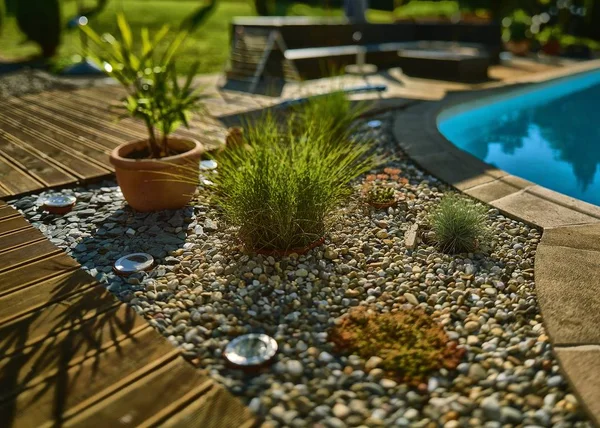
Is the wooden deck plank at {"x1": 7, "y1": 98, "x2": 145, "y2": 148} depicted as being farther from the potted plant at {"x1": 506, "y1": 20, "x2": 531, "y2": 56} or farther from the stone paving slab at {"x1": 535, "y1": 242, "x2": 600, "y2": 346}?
the potted plant at {"x1": 506, "y1": 20, "x2": 531, "y2": 56}

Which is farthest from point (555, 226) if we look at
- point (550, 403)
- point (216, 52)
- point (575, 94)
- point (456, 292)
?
point (216, 52)

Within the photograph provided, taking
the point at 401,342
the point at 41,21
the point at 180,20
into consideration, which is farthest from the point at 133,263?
the point at 180,20

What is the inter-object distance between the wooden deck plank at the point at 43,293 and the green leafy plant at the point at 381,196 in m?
1.73

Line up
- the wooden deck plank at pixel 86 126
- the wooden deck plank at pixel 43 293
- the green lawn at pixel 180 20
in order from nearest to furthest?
the wooden deck plank at pixel 43 293 < the wooden deck plank at pixel 86 126 < the green lawn at pixel 180 20

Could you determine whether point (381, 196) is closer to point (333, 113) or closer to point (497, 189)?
point (497, 189)

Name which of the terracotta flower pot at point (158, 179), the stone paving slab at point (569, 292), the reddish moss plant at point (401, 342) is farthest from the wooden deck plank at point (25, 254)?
the stone paving slab at point (569, 292)

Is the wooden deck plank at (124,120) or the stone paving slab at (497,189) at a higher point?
the wooden deck plank at (124,120)

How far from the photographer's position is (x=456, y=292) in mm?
2363

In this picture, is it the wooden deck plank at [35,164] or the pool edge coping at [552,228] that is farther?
the wooden deck plank at [35,164]

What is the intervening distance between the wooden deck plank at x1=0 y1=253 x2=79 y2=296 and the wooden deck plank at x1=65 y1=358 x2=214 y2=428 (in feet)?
3.11

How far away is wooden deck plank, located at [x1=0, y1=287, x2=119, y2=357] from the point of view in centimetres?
201

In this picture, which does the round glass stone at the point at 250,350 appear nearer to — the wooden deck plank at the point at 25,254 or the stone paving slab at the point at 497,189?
the wooden deck plank at the point at 25,254

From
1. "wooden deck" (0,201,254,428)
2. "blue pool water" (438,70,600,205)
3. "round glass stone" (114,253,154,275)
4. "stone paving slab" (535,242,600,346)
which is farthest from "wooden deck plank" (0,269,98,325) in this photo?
"blue pool water" (438,70,600,205)

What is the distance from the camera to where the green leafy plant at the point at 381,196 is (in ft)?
10.8
